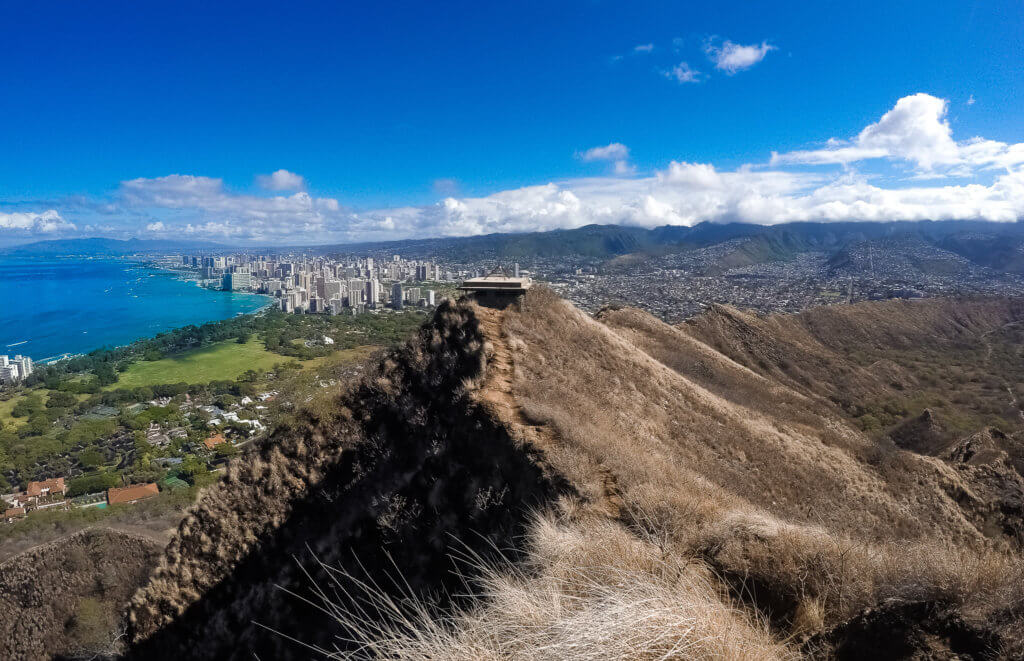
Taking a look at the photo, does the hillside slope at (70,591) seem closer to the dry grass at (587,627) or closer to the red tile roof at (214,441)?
the dry grass at (587,627)

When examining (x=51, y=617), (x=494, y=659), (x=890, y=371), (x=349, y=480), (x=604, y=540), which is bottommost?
(x=51, y=617)

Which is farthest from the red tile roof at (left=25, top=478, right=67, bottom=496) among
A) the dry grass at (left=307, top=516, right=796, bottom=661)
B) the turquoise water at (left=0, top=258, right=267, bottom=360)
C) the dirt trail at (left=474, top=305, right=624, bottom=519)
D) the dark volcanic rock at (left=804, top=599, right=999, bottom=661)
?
the turquoise water at (left=0, top=258, right=267, bottom=360)

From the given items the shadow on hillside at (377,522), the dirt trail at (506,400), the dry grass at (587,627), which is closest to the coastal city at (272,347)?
the dirt trail at (506,400)

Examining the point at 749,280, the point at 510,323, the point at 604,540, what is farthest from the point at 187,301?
the point at 604,540

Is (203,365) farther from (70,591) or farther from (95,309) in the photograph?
(95,309)

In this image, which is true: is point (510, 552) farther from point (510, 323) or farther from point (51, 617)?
point (51, 617)

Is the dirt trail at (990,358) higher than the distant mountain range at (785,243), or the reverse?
the distant mountain range at (785,243)
